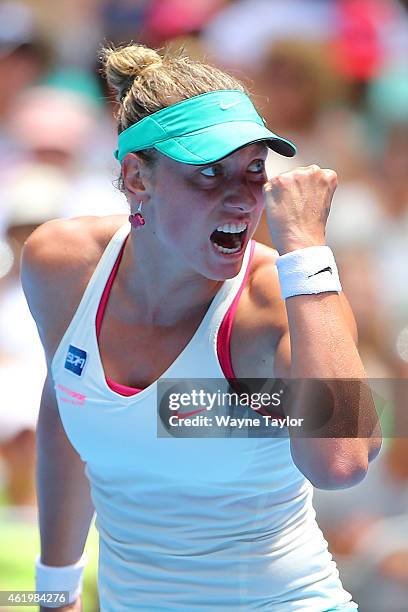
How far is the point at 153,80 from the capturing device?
209 centimetres

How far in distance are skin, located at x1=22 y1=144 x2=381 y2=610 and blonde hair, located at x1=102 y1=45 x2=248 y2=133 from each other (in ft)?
0.37

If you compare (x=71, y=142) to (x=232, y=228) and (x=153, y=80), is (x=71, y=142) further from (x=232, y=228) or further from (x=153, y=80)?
(x=232, y=228)

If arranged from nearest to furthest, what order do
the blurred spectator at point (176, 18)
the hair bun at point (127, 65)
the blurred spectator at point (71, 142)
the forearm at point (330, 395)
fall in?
the forearm at point (330, 395) < the hair bun at point (127, 65) < the blurred spectator at point (71, 142) < the blurred spectator at point (176, 18)

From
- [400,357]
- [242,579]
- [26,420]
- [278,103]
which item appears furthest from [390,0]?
[242,579]

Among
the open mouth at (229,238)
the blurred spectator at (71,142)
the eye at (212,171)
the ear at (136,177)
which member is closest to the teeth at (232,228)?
the open mouth at (229,238)

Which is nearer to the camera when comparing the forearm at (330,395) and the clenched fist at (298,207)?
the forearm at (330,395)

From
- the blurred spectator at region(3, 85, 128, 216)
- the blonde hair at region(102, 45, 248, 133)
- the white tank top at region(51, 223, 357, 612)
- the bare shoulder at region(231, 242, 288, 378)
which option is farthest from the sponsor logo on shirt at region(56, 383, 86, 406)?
the blurred spectator at region(3, 85, 128, 216)

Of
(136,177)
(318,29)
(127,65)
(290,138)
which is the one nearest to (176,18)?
(318,29)

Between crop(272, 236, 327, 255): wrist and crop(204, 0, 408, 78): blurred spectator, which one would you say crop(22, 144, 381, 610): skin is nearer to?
crop(272, 236, 327, 255): wrist

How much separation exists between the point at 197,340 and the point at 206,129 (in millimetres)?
428

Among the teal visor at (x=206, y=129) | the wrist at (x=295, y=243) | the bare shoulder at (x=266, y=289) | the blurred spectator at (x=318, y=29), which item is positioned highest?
the blurred spectator at (x=318, y=29)

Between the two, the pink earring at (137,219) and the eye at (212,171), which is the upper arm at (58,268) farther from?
the eye at (212,171)

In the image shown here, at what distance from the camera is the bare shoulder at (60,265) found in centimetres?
229

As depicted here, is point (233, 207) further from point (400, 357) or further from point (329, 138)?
point (329, 138)
